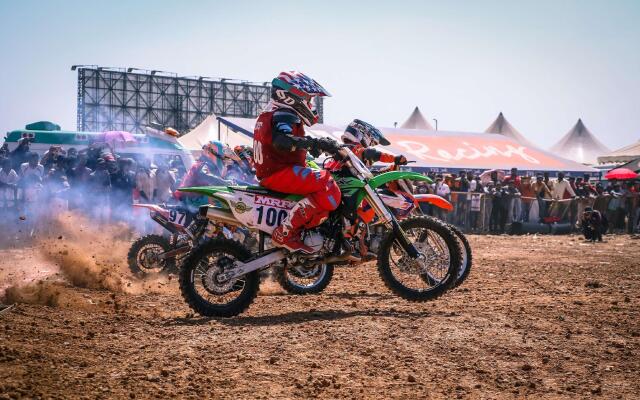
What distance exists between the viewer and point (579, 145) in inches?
1772

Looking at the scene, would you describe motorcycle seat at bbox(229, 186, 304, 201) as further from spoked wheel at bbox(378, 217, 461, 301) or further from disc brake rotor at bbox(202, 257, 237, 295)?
spoked wheel at bbox(378, 217, 461, 301)

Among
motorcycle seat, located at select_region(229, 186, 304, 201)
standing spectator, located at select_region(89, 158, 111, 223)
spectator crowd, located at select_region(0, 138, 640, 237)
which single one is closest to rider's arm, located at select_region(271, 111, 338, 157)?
motorcycle seat, located at select_region(229, 186, 304, 201)

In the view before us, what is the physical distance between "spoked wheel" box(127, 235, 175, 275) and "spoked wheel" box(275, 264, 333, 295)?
2.27 meters

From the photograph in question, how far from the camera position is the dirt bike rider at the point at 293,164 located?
6.96 metres

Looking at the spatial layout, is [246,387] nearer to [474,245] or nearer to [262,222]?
[262,222]

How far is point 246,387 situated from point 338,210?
10.1 feet

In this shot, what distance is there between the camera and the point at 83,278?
9.26 metres

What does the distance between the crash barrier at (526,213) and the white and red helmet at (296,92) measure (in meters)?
14.6

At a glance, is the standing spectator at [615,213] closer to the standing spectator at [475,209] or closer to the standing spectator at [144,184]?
the standing spectator at [475,209]

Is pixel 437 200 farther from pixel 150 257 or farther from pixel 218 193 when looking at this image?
pixel 150 257

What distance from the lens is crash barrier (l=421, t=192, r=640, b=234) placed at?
22.3 meters

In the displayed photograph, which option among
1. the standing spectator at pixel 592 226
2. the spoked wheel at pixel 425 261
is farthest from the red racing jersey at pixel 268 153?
the standing spectator at pixel 592 226

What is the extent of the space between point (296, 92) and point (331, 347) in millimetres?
2716

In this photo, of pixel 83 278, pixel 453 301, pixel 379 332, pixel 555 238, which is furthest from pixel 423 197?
pixel 555 238
